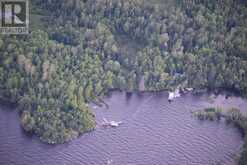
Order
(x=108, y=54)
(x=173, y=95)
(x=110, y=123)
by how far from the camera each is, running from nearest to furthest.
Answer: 1. (x=110, y=123)
2. (x=173, y=95)
3. (x=108, y=54)

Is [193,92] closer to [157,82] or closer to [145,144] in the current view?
[157,82]

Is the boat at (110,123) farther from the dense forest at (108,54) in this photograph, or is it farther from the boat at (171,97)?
the boat at (171,97)

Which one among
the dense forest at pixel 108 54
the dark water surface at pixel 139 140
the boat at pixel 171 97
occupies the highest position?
the dense forest at pixel 108 54

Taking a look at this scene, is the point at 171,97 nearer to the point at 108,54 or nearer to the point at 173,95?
the point at 173,95

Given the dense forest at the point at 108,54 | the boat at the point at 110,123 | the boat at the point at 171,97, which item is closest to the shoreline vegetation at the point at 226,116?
the boat at the point at 171,97

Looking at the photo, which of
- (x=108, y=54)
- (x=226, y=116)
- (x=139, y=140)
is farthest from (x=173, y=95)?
(x=139, y=140)

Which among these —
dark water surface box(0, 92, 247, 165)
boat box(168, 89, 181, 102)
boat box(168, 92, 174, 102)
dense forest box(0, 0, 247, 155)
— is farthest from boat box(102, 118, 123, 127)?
boat box(168, 89, 181, 102)

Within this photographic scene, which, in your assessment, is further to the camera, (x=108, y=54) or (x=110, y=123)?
(x=108, y=54)
